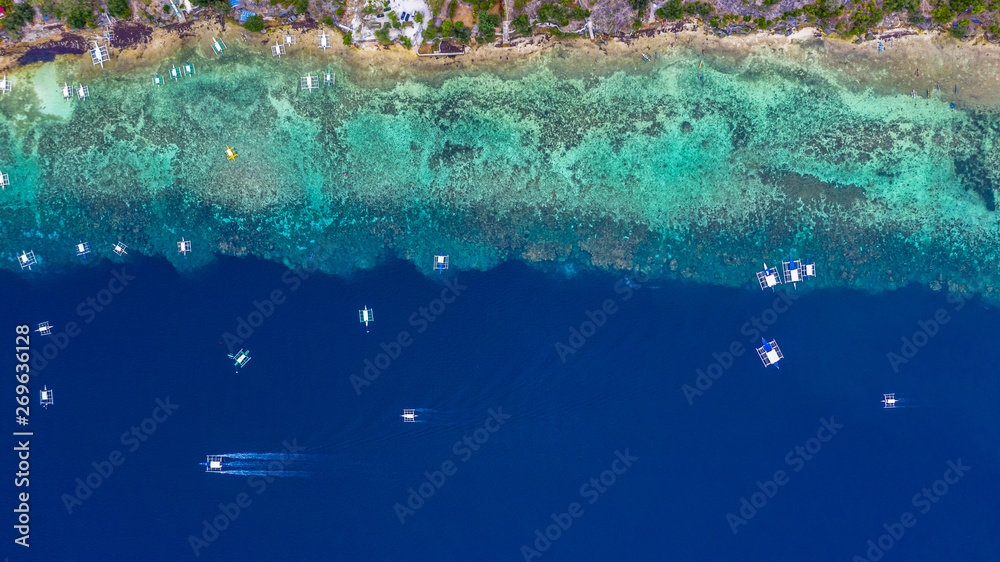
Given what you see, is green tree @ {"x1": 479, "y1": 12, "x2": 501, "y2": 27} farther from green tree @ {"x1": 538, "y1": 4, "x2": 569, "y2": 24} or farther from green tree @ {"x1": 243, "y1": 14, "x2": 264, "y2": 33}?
green tree @ {"x1": 243, "y1": 14, "x2": 264, "y2": 33}

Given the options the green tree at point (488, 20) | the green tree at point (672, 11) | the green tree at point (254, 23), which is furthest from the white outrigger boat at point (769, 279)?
the green tree at point (254, 23)

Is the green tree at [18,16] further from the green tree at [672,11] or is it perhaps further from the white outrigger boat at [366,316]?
the green tree at [672,11]

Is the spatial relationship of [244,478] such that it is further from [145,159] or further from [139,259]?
[145,159]

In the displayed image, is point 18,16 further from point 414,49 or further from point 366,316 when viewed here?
point 366,316

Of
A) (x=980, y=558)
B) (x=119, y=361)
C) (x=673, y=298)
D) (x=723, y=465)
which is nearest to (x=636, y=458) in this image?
(x=723, y=465)

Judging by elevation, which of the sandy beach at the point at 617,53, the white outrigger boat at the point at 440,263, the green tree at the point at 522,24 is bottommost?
the white outrigger boat at the point at 440,263

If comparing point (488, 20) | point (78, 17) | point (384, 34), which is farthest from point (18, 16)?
point (488, 20)
